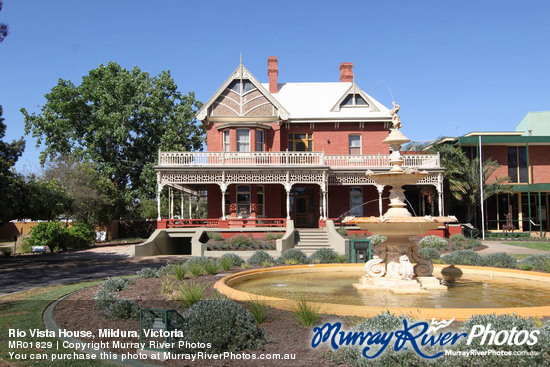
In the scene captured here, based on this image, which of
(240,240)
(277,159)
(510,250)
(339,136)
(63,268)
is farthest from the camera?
(339,136)

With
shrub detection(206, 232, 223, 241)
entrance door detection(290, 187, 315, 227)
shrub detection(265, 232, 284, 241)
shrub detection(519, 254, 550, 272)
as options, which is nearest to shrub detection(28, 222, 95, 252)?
shrub detection(206, 232, 223, 241)

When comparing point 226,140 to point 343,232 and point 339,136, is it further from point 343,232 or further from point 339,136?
point 343,232

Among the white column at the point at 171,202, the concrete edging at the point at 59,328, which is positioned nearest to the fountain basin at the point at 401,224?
the concrete edging at the point at 59,328

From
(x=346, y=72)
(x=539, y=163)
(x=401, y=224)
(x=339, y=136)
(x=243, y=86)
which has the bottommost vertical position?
(x=401, y=224)

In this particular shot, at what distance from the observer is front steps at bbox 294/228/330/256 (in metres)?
26.5

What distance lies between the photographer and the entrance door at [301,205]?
115 ft

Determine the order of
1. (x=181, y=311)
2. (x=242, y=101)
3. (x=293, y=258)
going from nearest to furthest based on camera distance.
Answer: (x=181, y=311)
(x=293, y=258)
(x=242, y=101)

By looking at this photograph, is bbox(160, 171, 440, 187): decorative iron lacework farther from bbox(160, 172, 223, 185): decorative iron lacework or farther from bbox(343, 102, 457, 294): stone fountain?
bbox(343, 102, 457, 294): stone fountain

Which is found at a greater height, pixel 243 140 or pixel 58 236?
pixel 243 140

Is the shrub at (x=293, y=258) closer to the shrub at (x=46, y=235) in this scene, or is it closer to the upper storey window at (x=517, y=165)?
the shrub at (x=46, y=235)

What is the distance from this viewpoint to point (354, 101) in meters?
35.6

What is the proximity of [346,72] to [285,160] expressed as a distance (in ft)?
43.8

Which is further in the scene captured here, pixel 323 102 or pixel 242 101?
pixel 323 102

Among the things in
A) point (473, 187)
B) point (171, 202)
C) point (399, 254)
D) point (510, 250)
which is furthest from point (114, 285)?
point (473, 187)
